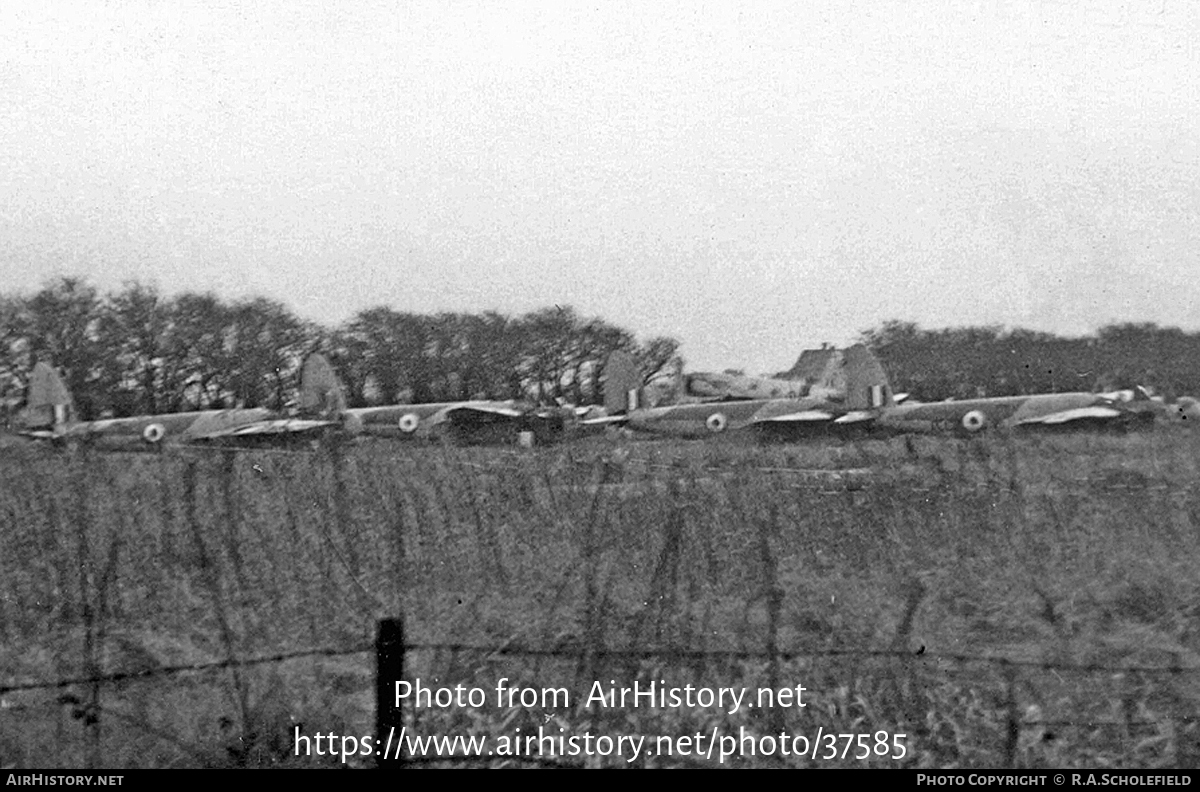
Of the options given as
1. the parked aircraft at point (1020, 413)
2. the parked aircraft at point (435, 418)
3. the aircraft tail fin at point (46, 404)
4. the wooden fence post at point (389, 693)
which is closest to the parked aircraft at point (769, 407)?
the parked aircraft at point (1020, 413)

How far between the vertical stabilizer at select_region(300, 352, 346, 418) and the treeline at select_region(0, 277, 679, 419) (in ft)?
0.12

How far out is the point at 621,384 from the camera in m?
7.39

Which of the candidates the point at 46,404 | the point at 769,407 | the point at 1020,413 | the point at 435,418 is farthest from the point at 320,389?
the point at 1020,413

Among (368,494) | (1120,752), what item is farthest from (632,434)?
(1120,752)

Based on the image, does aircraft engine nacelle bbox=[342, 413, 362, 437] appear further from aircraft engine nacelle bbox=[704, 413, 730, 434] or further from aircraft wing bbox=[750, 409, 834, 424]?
aircraft wing bbox=[750, 409, 834, 424]

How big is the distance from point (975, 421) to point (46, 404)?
12.2 feet

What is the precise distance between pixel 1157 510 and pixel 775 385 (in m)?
1.56

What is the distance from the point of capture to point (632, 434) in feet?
24.4

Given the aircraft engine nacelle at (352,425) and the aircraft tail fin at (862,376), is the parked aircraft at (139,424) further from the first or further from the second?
the aircraft tail fin at (862,376)

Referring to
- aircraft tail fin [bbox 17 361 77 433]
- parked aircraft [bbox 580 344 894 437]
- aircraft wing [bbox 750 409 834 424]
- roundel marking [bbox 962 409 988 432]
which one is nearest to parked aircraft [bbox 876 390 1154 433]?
roundel marking [bbox 962 409 988 432]

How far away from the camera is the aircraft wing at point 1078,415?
23.9ft

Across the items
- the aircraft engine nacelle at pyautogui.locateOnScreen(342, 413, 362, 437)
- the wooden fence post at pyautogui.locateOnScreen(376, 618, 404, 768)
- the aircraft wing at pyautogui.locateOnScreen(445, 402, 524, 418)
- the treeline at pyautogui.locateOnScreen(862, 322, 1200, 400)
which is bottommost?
the wooden fence post at pyautogui.locateOnScreen(376, 618, 404, 768)

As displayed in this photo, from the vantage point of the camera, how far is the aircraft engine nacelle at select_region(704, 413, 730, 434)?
7414 millimetres

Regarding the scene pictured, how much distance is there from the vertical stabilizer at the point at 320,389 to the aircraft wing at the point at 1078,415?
9.07ft
